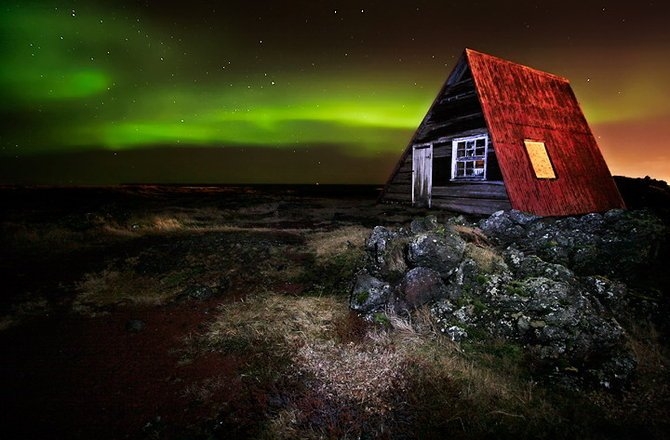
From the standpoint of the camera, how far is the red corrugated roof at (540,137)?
38.7 feet

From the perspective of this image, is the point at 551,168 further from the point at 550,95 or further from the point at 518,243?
the point at 518,243

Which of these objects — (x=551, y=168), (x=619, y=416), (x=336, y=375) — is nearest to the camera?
(x=619, y=416)

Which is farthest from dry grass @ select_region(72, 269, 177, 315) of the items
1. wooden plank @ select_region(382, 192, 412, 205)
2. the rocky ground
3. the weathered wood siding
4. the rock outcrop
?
wooden plank @ select_region(382, 192, 412, 205)

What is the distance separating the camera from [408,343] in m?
4.80

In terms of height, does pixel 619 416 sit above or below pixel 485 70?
below

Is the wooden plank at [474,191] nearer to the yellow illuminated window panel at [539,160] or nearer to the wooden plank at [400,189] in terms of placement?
the yellow illuminated window panel at [539,160]

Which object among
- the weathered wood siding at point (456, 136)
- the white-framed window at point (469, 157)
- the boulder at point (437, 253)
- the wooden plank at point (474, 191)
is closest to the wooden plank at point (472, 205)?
the weathered wood siding at point (456, 136)

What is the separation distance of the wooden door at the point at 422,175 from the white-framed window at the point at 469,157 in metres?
1.29

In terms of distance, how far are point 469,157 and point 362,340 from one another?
1080 cm

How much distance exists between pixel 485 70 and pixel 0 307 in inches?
642

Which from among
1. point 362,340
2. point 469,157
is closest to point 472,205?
point 469,157

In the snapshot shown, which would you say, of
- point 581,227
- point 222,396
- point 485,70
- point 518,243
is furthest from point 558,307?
point 485,70

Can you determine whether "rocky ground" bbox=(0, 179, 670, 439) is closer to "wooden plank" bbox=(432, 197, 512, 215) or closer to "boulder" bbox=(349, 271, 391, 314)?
"boulder" bbox=(349, 271, 391, 314)

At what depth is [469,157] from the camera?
536 inches
